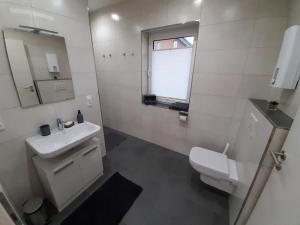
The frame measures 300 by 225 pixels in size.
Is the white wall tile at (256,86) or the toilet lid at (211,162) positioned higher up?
the white wall tile at (256,86)

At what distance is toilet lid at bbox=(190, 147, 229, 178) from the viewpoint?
4.49ft

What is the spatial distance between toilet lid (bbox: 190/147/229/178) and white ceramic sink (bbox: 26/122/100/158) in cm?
130

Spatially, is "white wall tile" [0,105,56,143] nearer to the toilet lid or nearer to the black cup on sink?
the black cup on sink

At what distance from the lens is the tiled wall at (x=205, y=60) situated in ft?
4.39

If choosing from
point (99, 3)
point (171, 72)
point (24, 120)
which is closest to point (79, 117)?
point (24, 120)

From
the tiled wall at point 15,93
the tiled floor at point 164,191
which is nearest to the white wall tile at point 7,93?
the tiled wall at point 15,93

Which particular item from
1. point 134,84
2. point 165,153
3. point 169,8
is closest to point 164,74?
point 134,84

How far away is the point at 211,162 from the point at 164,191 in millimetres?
699

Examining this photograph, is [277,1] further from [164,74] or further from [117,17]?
[117,17]

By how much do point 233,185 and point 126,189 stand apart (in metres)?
1.26

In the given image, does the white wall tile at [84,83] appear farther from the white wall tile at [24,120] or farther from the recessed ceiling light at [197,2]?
the recessed ceiling light at [197,2]

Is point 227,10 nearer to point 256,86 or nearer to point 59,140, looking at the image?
point 256,86

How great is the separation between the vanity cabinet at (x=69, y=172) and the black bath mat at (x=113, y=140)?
81 centimetres

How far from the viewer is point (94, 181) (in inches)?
67.2
